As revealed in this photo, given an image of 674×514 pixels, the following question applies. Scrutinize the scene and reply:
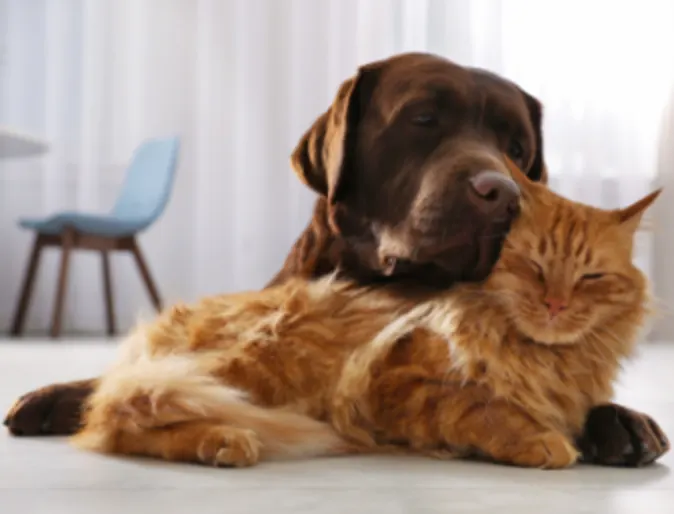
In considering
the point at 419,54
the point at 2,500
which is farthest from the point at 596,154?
the point at 2,500

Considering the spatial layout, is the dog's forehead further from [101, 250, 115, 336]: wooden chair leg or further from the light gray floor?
[101, 250, 115, 336]: wooden chair leg

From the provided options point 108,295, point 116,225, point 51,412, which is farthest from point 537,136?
point 108,295

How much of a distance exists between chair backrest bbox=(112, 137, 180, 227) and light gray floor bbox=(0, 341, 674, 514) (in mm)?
2429

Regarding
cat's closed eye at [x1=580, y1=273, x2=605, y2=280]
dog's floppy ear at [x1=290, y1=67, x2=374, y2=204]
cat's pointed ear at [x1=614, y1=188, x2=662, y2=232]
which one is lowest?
cat's closed eye at [x1=580, y1=273, x2=605, y2=280]

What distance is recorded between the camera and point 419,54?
99cm

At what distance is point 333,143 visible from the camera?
0.99m

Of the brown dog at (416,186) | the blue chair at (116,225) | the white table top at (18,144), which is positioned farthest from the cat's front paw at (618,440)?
the blue chair at (116,225)

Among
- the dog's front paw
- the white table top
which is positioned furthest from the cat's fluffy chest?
the white table top

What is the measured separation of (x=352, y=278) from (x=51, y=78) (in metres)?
3.03

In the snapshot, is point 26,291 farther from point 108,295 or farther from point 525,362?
point 525,362

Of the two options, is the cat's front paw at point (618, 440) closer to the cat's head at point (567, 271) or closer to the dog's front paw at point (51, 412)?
the cat's head at point (567, 271)

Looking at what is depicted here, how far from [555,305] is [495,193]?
117mm

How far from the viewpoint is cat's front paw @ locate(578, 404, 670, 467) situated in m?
0.82

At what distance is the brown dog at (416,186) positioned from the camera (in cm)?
82
